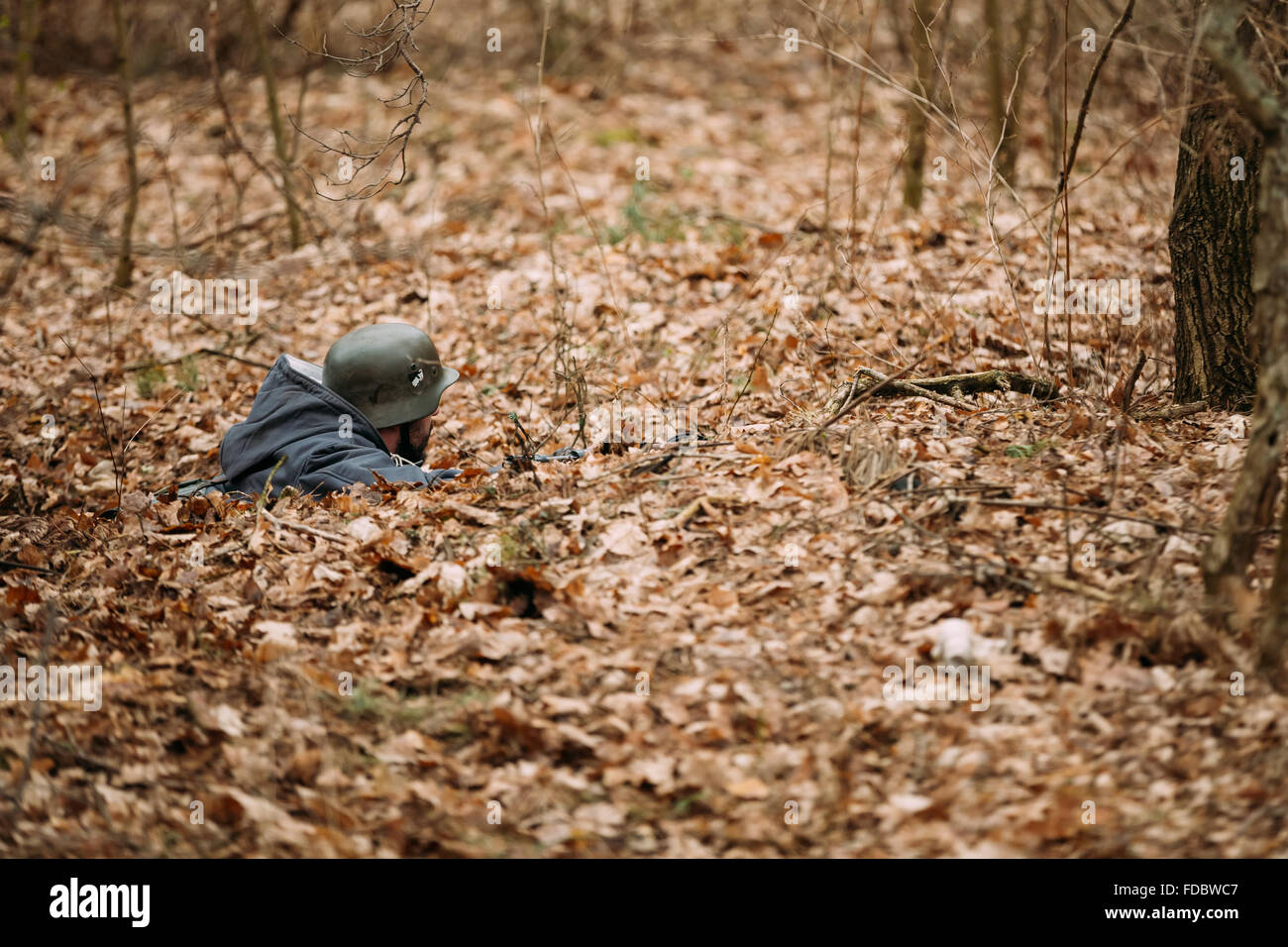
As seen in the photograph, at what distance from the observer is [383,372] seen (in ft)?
17.5

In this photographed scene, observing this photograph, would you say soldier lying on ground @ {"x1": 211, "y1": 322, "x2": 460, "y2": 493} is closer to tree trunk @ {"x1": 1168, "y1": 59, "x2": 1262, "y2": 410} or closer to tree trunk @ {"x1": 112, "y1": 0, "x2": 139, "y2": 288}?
tree trunk @ {"x1": 1168, "y1": 59, "x2": 1262, "y2": 410}

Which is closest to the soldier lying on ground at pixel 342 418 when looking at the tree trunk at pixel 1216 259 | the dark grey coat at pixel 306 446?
the dark grey coat at pixel 306 446

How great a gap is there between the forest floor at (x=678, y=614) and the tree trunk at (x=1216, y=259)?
253 millimetres

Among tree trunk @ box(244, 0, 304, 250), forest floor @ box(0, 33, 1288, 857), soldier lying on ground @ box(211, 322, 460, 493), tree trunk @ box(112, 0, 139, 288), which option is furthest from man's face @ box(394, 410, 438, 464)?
tree trunk @ box(112, 0, 139, 288)

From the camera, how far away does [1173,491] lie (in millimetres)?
4195

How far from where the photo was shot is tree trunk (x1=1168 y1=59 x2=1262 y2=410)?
15.0ft

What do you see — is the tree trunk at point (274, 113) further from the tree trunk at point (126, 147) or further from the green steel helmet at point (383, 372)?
the green steel helmet at point (383, 372)

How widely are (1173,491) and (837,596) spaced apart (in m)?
1.41

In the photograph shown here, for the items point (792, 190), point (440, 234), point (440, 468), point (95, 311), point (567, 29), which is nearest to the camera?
point (440, 468)

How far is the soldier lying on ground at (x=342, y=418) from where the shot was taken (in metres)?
5.14

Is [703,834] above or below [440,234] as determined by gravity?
below

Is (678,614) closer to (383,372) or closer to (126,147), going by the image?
(383,372)
